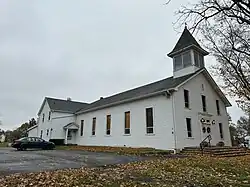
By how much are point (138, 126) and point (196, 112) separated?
5.28 m

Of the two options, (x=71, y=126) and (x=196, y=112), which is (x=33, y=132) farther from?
(x=196, y=112)

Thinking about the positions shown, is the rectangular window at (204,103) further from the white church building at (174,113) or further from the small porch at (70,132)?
the small porch at (70,132)

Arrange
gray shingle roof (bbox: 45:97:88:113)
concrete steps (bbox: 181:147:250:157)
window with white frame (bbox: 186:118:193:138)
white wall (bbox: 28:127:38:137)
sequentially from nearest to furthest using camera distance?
concrete steps (bbox: 181:147:250:157), window with white frame (bbox: 186:118:193:138), gray shingle roof (bbox: 45:97:88:113), white wall (bbox: 28:127:38:137)

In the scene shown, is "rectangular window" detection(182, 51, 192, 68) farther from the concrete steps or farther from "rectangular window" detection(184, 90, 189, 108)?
the concrete steps

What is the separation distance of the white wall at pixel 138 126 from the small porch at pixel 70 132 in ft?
13.5

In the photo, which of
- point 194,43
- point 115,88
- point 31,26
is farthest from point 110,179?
point 115,88

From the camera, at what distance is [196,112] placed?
1936 centimetres

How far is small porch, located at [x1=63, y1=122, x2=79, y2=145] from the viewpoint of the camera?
99.2 ft

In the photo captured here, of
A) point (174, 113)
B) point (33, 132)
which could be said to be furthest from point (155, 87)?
point (33, 132)

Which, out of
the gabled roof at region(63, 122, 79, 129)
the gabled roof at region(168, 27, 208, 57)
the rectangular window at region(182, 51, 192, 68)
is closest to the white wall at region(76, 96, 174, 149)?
the gabled roof at region(63, 122, 79, 129)

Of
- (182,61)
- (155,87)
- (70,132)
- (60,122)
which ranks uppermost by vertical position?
(182,61)

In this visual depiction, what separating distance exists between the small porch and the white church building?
3849 mm

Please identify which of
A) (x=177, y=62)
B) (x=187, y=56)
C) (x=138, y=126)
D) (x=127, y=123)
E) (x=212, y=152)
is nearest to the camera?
(x=212, y=152)

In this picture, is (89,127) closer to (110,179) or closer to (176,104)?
(176,104)
